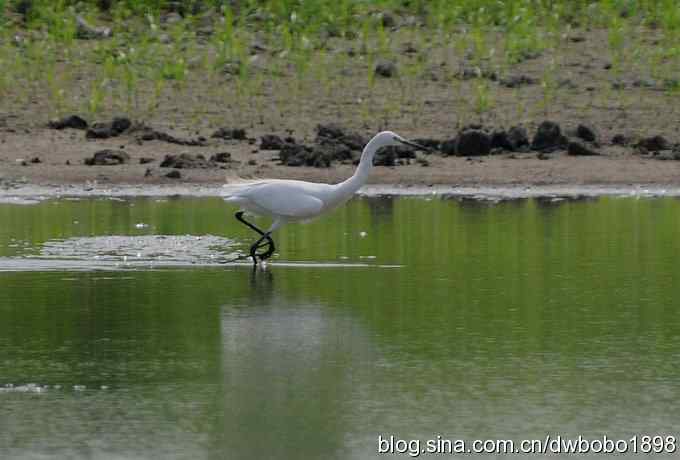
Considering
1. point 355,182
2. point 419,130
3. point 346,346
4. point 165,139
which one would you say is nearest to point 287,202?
point 355,182

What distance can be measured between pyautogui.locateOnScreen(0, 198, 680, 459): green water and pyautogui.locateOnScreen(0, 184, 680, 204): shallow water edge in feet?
11.4

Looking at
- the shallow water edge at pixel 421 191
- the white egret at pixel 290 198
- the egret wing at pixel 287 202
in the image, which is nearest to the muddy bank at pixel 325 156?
the shallow water edge at pixel 421 191

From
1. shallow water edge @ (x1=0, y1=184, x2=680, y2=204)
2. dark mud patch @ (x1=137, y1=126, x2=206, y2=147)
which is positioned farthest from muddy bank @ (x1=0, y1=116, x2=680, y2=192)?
shallow water edge @ (x1=0, y1=184, x2=680, y2=204)

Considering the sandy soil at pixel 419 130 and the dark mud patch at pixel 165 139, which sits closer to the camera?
the sandy soil at pixel 419 130

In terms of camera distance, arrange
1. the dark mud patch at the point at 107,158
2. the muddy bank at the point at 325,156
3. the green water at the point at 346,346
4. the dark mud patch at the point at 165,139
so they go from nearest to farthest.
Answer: the green water at the point at 346,346, the muddy bank at the point at 325,156, the dark mud patch at the point at 107,158, the dark mud patch at the point at 165,139

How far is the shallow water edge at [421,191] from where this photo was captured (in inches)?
701

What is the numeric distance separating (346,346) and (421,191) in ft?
31.1

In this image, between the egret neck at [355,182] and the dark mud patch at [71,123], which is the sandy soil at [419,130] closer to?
the dark mud patch at [71,123]

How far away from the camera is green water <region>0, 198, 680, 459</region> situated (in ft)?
22.9

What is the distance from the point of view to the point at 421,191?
59.7ft

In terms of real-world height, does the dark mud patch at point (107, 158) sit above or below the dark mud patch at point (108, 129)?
below

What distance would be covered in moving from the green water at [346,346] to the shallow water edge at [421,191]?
3.48 m

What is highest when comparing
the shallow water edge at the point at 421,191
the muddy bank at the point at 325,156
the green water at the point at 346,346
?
the muddy bank at the point at 325,156

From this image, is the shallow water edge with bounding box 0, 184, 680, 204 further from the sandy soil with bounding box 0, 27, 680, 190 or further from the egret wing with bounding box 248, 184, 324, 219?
the egret wing with bounding box 248, 184, 324, 219
